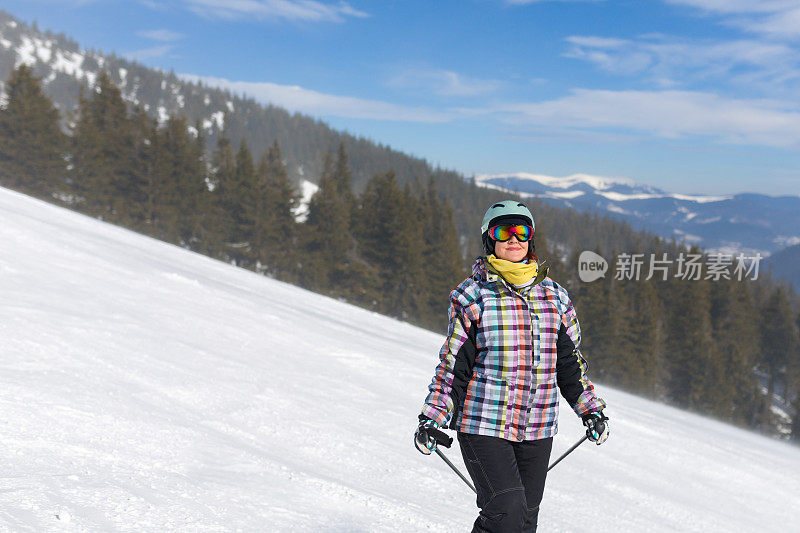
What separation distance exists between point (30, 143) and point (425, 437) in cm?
4388

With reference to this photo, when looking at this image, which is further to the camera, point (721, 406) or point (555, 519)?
point (721, 406)

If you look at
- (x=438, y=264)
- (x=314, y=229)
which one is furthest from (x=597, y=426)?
(x=438, y=264)

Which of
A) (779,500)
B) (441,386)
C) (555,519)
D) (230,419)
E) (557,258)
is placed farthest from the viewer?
(557,258)

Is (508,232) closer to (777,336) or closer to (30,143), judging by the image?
(30,143)

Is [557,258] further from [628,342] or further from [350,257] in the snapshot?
[350,257]

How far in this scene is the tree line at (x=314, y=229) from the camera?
39.1 metres

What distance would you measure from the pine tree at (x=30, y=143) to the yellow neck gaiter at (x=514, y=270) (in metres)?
43.1

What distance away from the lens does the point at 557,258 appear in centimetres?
4731

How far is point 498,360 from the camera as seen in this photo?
2.83 metres

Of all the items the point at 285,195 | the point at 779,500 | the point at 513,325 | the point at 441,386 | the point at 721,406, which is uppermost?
the point at 285,195

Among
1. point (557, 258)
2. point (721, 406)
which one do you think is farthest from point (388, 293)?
point (721, 406)

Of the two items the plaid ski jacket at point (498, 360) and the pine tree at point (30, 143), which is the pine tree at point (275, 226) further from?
the plaid ski jacket at point (498, 360)

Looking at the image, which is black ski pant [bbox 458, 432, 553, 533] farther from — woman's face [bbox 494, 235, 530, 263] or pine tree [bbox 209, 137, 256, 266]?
pine tree [bbox 209, 137, 256, 266]

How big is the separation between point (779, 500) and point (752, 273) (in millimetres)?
71968
